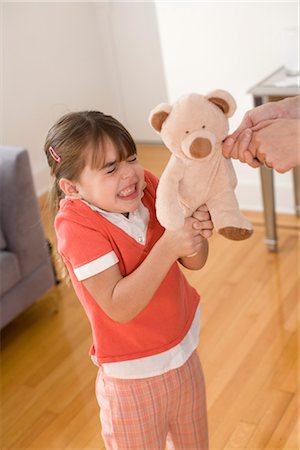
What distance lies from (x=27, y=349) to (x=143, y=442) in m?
1.27

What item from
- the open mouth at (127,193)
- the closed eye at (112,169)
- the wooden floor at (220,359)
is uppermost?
the closed eye at (112,169)

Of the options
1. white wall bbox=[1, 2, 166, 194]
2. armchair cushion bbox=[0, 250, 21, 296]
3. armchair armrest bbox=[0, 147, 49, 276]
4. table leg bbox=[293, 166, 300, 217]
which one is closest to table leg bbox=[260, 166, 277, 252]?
table leg bbox=[293, 166, 300, 217]

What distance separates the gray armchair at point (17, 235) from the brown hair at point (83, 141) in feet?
4.28

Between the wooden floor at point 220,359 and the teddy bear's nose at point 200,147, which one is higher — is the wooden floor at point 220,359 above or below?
below

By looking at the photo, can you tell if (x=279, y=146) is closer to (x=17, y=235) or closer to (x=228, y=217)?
(x=228, y=217)

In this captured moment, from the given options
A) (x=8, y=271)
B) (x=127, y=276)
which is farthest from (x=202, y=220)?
(x=8, y=271)

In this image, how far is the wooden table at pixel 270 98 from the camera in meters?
2.54

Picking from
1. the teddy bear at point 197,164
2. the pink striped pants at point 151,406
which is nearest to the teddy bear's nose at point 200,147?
the teddy bear at point 197,164

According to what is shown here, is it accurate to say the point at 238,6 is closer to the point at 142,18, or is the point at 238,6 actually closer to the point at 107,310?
the point at 142,18

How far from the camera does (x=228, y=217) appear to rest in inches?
45.4

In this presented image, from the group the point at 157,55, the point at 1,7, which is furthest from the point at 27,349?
the point at 157,55

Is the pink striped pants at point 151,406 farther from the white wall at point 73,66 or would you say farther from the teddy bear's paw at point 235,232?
the white wall at point 73,66

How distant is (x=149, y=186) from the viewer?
4.27 ft

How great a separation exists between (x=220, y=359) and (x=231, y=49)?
1.42 metres
